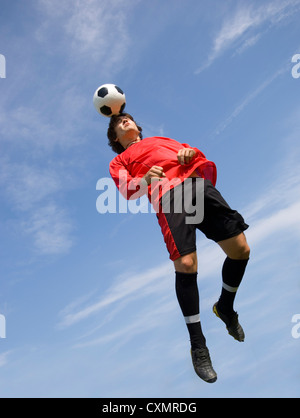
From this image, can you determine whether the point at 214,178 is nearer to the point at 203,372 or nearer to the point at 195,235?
the point at 195,235

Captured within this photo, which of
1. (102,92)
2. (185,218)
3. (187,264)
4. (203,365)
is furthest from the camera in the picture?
(102,92)

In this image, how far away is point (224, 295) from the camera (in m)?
4.68

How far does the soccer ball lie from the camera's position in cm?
521

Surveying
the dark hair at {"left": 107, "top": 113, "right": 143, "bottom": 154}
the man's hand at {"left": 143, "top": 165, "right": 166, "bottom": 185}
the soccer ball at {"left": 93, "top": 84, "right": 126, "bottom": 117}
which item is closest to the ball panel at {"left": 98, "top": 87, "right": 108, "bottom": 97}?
the soccer ball at {"left": 93, "top": 84, "right": 126, "bottom": 117}

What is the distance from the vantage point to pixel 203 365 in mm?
3766

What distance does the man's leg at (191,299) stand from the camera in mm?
3865

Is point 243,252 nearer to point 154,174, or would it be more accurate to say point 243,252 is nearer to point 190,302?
point 190,302

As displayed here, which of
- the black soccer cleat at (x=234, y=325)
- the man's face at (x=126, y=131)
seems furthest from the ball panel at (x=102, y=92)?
the black soccer cleat at (x=234, y=325)

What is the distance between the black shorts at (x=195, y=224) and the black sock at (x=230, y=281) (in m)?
0.37

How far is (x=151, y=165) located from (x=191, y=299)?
1553mm

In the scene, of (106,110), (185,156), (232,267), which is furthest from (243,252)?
(106,110)

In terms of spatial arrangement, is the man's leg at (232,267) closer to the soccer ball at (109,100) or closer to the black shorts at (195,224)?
the black shorts at (195,224)
